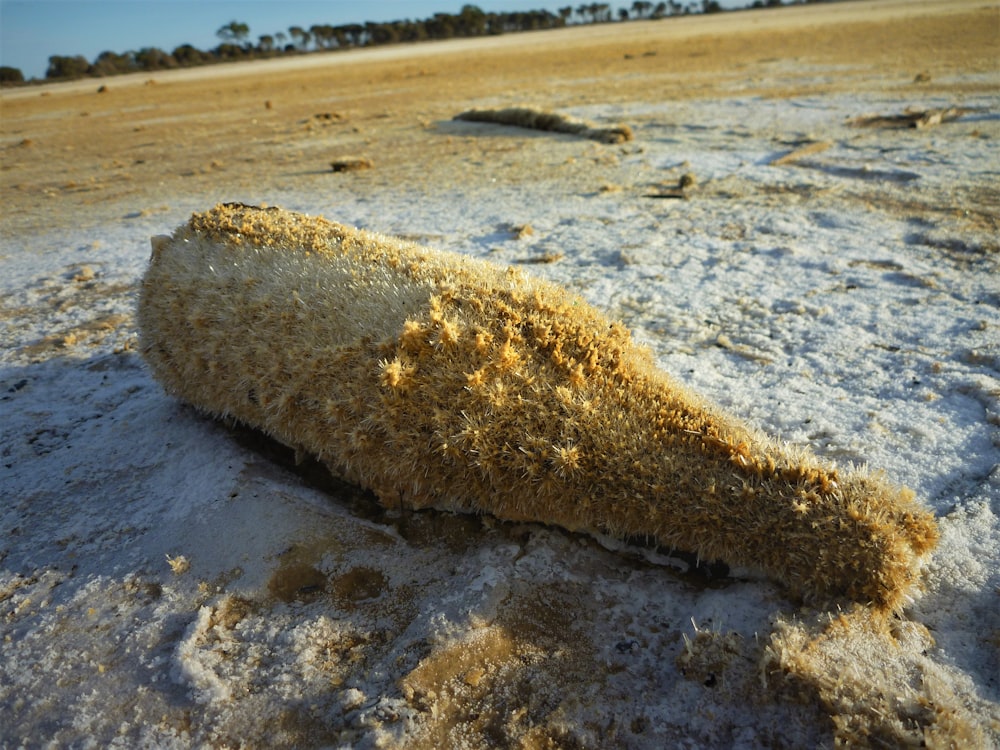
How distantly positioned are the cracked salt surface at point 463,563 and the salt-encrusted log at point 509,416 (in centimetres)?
23

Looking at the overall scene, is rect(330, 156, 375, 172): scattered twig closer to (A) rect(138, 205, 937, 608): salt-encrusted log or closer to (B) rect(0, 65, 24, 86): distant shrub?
(A) rect(138, 205, 937, 608): salt-encrusted log

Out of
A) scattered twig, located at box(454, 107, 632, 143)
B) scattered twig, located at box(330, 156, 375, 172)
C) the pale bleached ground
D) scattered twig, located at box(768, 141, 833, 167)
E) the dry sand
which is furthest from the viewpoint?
scattered twig, located at box(454, 107, 632, 143)

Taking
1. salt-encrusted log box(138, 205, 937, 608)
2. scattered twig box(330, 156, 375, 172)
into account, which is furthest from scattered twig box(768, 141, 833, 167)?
salt-encrusted log box(138, 205, 937, 608)

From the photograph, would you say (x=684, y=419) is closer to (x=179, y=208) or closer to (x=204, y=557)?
(x=204, y=557)

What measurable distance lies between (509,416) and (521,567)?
2.26 feet

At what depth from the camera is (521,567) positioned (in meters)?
2.95

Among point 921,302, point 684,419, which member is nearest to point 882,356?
point 921,302

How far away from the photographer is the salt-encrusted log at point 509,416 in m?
2.61

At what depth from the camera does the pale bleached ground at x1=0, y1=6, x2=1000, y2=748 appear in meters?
2.38

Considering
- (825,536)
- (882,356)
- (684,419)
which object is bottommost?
(882,356)

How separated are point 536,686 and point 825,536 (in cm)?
125

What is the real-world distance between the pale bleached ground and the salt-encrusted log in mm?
238

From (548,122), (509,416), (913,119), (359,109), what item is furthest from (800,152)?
(359,109)

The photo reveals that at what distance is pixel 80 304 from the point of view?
21.6 feet
